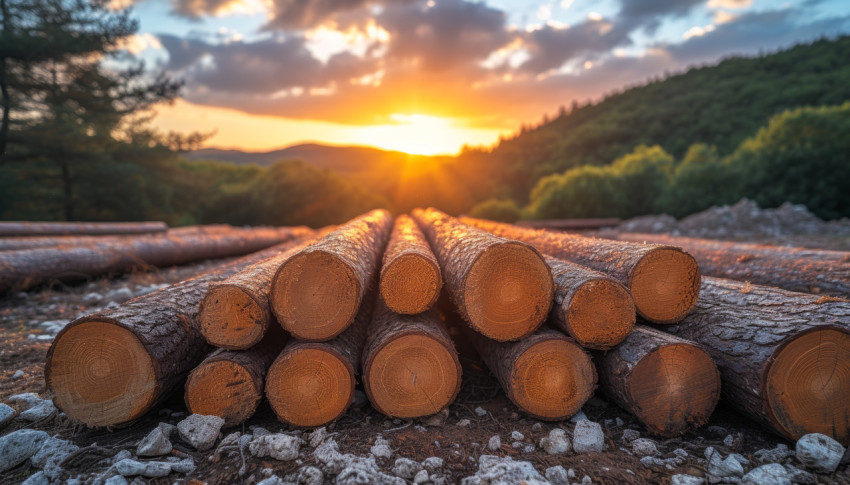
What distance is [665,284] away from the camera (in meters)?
2.70

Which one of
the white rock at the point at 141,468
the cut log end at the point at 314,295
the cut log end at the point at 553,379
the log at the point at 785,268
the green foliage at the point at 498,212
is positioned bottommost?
the green foliage at the point at 498,212

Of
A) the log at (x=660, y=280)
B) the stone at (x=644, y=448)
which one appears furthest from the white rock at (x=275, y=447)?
the log at (x=660, y=280)

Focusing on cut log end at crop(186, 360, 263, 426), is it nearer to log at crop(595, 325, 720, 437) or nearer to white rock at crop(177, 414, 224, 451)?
white rock at crop(177, 414, 224, 451)

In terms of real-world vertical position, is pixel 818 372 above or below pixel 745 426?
above

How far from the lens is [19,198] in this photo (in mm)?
Answer: 14242

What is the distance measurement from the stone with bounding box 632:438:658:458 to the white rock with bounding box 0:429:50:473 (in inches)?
131

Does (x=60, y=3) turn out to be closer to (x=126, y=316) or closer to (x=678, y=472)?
(x=126, y=316)

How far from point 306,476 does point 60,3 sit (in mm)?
18679

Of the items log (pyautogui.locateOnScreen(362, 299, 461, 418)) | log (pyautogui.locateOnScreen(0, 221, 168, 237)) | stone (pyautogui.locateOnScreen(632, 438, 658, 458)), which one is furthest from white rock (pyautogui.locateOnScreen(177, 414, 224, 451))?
log (pyautogui.locateOnScreen(0, 221, 168, 237))

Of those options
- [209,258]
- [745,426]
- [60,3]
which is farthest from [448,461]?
[60,3]

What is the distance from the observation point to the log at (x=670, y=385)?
7.75ft

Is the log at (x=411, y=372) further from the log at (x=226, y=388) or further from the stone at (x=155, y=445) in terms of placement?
the stone at (x=155, y=445)

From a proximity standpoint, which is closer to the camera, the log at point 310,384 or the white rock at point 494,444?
the white rock at point 494,444

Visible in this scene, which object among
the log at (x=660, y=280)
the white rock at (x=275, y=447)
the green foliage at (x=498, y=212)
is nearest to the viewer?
the white rock at (x=275, y=447)
